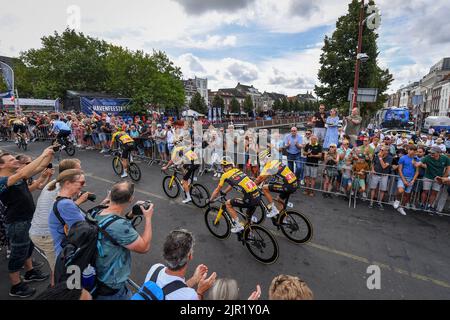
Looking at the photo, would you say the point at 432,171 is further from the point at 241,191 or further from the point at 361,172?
the point at 241,191

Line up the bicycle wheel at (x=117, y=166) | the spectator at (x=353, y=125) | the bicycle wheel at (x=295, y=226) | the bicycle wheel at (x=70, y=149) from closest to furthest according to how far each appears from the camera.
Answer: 1. the bicycle wheel at (x=295, y=226)
2. the spectator at (x=353, y=125)
3. the bicycle wheel at (x=117, y=166)
4. the bicycle wheel at (x=70, y=149)

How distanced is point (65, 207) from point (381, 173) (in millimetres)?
7759

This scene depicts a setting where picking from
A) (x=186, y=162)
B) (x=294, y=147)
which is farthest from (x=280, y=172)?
(x=294, y=147)

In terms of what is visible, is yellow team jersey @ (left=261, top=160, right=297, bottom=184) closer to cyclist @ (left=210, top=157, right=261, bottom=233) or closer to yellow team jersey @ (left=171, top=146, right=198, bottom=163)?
cyclist @ (left=210, top=157, right=261, bottom=233)

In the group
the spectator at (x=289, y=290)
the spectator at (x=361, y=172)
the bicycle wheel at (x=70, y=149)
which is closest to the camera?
the spectator at (x=289, y=290)

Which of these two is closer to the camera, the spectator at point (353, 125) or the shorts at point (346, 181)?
the shorts at point (346, 181)

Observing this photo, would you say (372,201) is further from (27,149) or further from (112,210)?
(27,149)

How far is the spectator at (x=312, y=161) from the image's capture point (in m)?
Result: 7.96

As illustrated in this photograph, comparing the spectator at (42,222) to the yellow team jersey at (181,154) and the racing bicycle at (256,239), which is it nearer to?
the racing bicycle at (256,239)

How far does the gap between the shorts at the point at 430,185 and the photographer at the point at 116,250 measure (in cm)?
741

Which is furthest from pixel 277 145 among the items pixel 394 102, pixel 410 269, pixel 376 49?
pixel 394 102

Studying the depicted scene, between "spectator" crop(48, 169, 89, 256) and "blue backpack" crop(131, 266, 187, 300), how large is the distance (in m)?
1.34

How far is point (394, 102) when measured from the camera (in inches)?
5197

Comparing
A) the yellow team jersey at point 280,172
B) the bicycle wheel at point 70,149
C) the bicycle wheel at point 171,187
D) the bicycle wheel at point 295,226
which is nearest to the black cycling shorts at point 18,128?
the bicycle wheel at point 70,149
